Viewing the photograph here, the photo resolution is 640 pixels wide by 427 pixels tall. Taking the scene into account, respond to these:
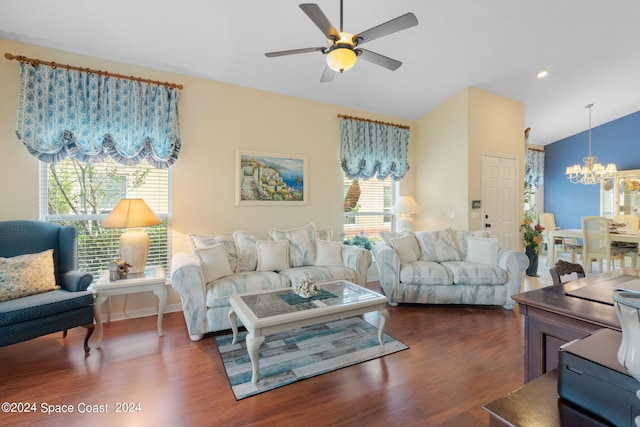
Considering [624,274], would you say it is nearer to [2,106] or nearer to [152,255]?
[152,255]

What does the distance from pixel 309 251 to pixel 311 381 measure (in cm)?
183

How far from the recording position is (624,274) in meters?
1.71

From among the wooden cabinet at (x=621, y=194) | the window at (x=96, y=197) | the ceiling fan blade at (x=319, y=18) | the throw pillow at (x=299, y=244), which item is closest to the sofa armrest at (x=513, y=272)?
the throw pillow at (x=299, y=244)

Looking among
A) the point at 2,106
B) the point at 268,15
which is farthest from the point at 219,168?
the point at 2,106

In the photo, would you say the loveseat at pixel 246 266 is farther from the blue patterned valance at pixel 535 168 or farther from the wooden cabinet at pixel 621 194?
the wooden cabinet at pixel 621 194

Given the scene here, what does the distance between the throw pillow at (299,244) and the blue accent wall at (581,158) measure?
23.2 feet

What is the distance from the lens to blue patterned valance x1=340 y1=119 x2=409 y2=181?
182 inches

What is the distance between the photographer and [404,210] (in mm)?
4730

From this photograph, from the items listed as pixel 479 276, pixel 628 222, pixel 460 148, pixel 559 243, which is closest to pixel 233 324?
pixel 479 276

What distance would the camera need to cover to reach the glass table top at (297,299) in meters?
2.36

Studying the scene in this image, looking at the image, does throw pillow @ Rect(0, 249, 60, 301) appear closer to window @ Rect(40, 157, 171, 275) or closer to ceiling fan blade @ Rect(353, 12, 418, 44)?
window @ Rect(40, 157, 171, 275)

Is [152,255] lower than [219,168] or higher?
lower

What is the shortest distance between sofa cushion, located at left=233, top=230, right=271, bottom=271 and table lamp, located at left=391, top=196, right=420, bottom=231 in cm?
239

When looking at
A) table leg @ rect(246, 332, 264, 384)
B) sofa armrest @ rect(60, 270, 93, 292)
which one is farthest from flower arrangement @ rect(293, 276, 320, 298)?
sofa armrest @ rect(60, 270, 93, 292)
